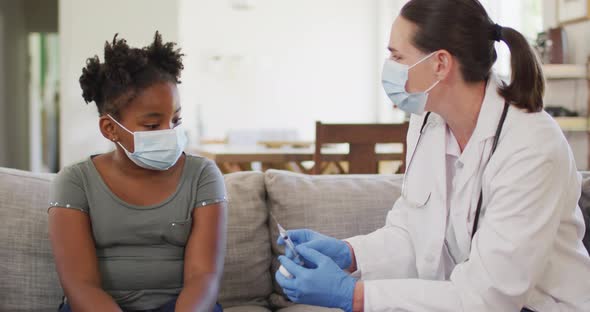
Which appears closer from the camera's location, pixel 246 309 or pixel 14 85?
pixel 246 309

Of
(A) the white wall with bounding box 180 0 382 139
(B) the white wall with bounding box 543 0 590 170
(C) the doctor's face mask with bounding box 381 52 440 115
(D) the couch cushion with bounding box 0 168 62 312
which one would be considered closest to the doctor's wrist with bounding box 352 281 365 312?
(C) the doctor's face mask with bounding box 381 52 440 115

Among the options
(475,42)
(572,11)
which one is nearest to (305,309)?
(475,42)

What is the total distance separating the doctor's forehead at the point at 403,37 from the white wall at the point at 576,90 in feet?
9.42

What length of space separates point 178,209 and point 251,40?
6326mm

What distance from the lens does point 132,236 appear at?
5.11 ft

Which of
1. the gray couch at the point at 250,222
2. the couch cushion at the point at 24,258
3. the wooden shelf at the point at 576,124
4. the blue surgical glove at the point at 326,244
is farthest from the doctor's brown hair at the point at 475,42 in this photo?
the wooden shelf at the point at 576,124

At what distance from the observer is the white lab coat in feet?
3.97

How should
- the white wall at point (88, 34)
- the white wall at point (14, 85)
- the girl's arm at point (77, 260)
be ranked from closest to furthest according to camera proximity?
the girl's arm at point (77, 260)
the white wall at point (88, 34)
the white wall at point (14, 85)

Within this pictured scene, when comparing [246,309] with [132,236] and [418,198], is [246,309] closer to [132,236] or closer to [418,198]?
[132,236]

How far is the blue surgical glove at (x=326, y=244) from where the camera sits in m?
1.52

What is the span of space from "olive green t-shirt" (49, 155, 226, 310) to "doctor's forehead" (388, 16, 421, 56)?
1.97ft

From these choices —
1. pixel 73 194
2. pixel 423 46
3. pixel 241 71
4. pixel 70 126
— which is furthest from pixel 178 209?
pixel 241 71

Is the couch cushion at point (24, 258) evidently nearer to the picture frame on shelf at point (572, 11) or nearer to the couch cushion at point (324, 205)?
the couch cushion at point (324, 205)

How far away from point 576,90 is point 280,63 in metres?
4.29
